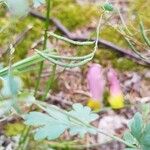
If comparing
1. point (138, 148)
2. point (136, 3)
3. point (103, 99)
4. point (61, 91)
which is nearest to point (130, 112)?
point (103, 99)

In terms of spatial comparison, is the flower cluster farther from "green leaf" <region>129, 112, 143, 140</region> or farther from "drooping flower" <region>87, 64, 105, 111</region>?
Result: "green leaf" <region>129, 112, 143, 140</region>

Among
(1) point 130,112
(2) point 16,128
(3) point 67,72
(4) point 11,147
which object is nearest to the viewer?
(4) point 11,147

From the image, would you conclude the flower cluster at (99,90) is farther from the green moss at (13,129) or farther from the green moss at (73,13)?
the green moss at (73,13)

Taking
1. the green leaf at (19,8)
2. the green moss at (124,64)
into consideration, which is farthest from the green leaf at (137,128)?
the green moss at (124,64)

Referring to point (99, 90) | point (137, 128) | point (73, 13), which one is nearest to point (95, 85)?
point (99, 90)

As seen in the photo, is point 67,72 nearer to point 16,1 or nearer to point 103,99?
point 103,99

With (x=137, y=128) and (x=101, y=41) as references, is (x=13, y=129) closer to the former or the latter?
(x=101, y=41)

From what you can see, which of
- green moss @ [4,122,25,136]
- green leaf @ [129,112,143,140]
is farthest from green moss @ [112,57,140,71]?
green leaf @ [129,112,143,140]

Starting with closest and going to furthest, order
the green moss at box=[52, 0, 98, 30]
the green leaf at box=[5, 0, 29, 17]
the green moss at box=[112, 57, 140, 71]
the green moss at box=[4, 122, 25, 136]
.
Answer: the green leaf at box=[5, 0, 29, 17]
the green moss at box=[4, 122, 25, 136]
the green moss at box=[112, 57, 140, 71]
the green moss at box=[52, 0, 98, 30]
